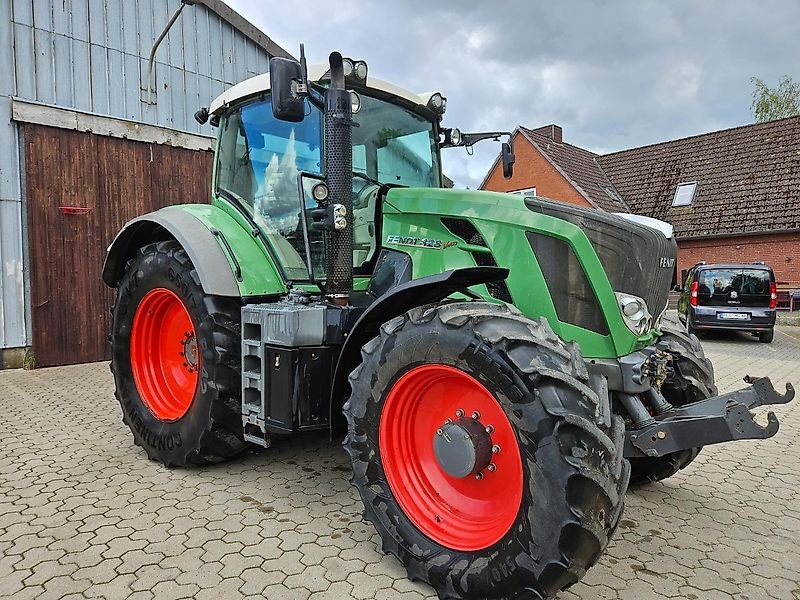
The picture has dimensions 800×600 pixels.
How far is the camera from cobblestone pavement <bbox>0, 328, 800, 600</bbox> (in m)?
2.58

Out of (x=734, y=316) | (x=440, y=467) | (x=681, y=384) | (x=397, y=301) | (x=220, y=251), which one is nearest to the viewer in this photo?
(x=440, y=467)

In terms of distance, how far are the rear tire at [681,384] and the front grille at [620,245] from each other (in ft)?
1.84

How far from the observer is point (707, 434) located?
244cm

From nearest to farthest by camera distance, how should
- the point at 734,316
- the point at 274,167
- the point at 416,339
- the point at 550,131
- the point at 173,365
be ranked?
1. the point at 416,339
2. the point at 274,167
3. the point at 173,365
4. the point at 734,316
5. the point at 550,131

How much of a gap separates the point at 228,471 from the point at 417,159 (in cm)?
242

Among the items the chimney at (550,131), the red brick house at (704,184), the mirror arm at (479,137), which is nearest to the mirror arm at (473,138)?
the mirror arm at (479,137)

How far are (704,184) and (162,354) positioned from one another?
19.1m

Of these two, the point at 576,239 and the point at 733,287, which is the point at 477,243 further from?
the point at 733,287

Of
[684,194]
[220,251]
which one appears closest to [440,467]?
[220,251]

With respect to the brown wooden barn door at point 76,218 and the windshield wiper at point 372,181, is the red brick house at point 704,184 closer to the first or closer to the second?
the brown wooden barn door at point 76,218

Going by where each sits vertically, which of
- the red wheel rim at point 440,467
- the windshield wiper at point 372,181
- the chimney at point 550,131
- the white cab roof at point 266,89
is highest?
the chimney at point 550,131

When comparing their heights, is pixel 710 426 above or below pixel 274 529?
above

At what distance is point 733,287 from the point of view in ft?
38.3

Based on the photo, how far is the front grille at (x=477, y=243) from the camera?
2.95 meters
